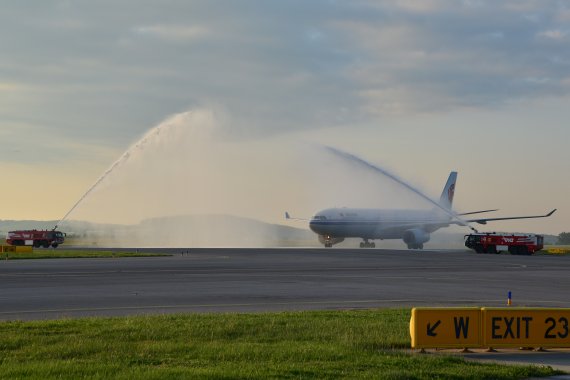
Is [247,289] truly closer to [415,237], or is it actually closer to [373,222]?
[415,237]

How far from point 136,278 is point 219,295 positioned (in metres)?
9.53

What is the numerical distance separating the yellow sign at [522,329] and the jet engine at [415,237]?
8014 centimetres

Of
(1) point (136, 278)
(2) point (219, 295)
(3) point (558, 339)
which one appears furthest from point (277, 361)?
(1) point (136, 278)

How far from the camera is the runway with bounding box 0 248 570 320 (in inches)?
956

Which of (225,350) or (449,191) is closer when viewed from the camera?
(225,350)

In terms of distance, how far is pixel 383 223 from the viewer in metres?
99.4

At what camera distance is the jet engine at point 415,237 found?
312 feet

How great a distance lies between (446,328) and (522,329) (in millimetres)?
1612

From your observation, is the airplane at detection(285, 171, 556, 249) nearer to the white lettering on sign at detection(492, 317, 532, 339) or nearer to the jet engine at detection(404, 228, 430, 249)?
the jet engine at detection(404, 228, 430, 249)

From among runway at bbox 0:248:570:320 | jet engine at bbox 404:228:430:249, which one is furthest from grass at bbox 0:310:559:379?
jet engine at bbox 404:228:430:249

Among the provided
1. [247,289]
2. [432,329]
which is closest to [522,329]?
[432,329]

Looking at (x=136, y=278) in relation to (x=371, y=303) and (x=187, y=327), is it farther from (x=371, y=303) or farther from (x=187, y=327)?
(x=187, y=327)

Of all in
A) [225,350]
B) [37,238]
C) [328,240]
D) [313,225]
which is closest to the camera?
[225,350]

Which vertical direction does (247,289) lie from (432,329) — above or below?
below
